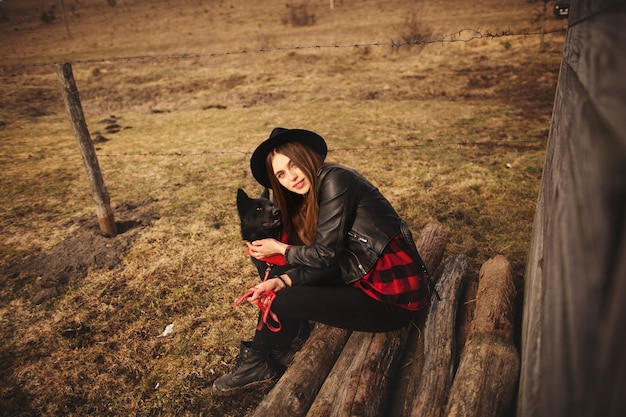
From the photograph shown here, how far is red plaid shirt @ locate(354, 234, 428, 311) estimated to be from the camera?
7.80 feet

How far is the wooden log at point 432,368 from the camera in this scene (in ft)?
6.50

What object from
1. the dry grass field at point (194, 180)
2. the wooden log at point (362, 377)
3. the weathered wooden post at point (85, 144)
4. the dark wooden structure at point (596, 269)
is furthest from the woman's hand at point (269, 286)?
the weathered wooden post at point (85, 144)

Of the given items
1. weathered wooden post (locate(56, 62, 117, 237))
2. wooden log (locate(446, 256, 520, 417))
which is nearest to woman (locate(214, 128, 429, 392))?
wooden log (locate(446, 256, 520, 417))

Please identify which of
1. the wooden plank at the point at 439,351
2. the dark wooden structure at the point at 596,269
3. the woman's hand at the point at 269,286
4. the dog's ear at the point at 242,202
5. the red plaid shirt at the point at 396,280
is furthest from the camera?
the dog's ear at the point at 242,202

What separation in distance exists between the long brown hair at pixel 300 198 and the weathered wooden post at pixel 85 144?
9.61 ft

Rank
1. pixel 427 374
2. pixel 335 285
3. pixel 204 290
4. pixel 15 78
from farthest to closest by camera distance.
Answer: pixel 15 78
pixel 204 290
pixel 335 285
pixel 427 374

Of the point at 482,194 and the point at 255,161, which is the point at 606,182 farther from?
the point at 482,194

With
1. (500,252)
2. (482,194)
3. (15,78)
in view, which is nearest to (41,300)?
(500,252)

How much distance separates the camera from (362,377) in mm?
2162

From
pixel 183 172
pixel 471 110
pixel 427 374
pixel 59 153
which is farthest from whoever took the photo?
pixel 471 110

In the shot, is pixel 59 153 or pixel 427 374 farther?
pixel 59 153

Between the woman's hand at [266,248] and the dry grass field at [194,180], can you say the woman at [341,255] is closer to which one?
the woman's hand at [266,248]

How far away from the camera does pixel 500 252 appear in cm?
432

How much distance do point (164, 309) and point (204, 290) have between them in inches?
17.9
